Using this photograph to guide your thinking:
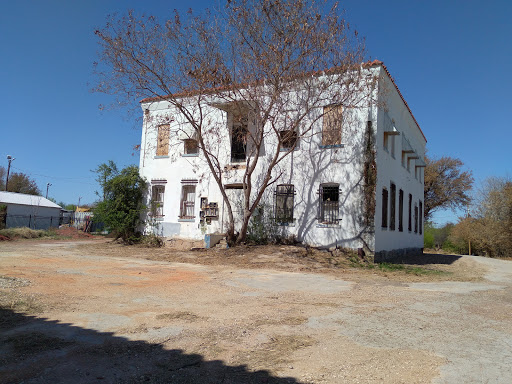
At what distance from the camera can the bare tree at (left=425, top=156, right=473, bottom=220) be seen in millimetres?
37844

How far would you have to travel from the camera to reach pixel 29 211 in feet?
121

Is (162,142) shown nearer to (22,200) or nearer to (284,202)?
(284,202)

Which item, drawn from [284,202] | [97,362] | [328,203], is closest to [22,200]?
[284,202]

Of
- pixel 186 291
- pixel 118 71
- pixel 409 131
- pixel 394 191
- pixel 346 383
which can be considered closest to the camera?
pixel 346 383

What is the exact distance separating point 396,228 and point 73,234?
24389 millimetres

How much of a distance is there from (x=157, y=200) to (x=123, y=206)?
1828 mm

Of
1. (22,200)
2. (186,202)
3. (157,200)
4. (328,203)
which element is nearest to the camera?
(328,203)

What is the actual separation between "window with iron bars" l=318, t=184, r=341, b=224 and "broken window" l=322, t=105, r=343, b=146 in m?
2.00

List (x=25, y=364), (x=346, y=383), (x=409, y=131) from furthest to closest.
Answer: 1. (x=409, y=131)
2. (x=25, y=364)
3. (x=346, y=383)

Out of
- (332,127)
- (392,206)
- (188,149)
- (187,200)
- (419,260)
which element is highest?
(332,127)

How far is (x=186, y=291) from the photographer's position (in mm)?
8375

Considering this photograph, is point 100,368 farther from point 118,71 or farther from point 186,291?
point 118,71

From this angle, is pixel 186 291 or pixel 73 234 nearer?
pixel 186 291

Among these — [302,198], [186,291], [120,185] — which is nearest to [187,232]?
[120,185]
